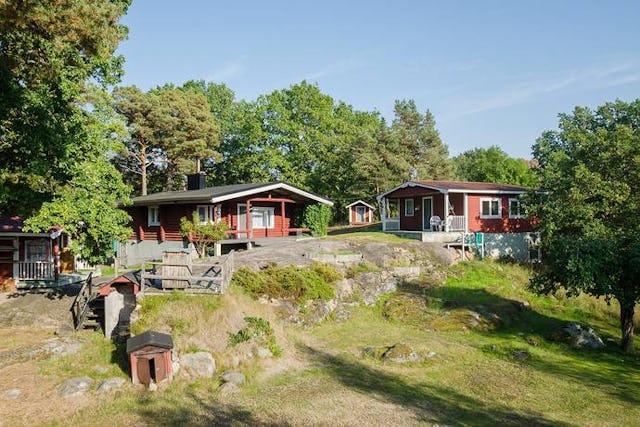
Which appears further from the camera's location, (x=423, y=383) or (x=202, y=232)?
(x=202, y=232)

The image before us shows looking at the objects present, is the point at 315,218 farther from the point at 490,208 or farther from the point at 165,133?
the point at 165,133

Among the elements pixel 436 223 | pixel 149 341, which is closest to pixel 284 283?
pixel 149 341

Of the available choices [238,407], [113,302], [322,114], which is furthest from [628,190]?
[322,114]

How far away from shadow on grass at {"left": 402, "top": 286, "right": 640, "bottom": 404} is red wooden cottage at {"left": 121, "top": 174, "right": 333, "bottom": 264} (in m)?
11.7

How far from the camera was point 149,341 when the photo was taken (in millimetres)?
11711

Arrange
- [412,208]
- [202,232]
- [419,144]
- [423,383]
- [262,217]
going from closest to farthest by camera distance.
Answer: [423,383]
[202,232]
[262,217]
[412,208]
[419,144]

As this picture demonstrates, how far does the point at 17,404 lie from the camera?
1065cm

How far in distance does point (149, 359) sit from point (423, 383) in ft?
24.1

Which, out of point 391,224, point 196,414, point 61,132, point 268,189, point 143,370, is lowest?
point 196,414

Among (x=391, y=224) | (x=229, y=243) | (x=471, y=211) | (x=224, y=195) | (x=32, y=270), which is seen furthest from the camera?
(x=391, y=224)

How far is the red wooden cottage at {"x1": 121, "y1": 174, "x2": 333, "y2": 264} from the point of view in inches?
1131

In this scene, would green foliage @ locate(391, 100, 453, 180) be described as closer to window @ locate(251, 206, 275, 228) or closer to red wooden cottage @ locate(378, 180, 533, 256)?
red wooden cottage @ locate(378, 180, 533, 256)

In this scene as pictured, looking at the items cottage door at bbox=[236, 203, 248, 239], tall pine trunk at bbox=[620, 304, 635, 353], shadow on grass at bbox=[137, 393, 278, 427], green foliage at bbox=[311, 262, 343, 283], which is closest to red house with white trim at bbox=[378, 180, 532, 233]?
green foliage at bbox=[311, 262, 343, 283]

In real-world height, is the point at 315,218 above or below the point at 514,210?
below
